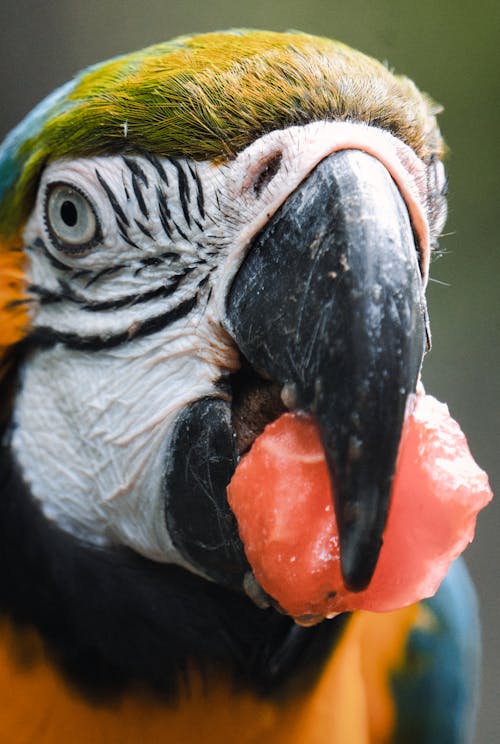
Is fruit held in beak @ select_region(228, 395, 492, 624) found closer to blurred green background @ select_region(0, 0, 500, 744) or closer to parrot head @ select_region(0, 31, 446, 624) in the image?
parrot head @ select_region(0, 31, 446, 624)

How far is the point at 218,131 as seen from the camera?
892 millimetres

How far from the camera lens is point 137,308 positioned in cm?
97

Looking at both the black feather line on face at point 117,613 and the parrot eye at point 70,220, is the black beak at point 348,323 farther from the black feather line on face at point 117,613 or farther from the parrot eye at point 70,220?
the black feather line on face at point 117,613

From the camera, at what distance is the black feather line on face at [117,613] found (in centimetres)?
104

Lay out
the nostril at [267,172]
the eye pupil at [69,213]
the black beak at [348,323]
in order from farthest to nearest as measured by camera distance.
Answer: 1. the eye pupil at [69,213]
2. the nostril at [267,172]
3. the black beak at [348,323]

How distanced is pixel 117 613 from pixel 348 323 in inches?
19.8

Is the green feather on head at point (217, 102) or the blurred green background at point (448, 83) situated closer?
the green feather on head at point (217, 102)

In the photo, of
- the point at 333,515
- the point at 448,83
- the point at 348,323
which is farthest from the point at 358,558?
the point at 448,83

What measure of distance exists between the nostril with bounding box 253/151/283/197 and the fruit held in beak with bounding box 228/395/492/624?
246 mm

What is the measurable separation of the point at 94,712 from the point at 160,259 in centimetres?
56

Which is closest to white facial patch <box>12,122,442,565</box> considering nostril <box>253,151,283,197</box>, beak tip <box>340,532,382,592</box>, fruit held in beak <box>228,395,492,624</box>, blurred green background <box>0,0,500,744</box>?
nostril <box>253,151,283,197</box>

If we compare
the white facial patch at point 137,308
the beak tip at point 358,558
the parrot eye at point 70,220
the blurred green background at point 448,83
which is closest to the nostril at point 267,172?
the white facial patch at point 137,308

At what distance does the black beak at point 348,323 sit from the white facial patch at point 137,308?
0.15 ft

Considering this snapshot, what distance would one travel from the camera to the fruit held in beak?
803 mm
